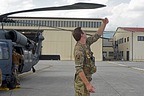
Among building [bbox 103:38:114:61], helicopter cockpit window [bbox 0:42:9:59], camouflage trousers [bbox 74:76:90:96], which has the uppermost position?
helicopter cockpit window [bbox 0:42:9:59]

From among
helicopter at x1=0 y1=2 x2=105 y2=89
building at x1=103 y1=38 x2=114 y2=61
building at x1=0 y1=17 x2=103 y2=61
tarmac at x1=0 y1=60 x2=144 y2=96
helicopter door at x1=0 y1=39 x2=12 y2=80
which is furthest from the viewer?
building at x1=103 y1=38 x2=114 y2=61

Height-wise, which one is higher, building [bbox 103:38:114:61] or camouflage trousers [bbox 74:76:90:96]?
camouflage trousers [bbox 74:76:90:96]

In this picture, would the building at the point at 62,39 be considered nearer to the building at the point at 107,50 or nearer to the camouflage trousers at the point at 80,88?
the building at the point at 107,50

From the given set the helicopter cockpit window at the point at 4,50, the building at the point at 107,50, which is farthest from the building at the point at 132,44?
the helicopter cockpit window at the point at 4,50

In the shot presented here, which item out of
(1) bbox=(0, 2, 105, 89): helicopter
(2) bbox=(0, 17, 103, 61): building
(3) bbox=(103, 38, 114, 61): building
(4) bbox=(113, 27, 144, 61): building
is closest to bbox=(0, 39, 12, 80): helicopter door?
(1) bbox=(0, 2, 105, 89): helicopter

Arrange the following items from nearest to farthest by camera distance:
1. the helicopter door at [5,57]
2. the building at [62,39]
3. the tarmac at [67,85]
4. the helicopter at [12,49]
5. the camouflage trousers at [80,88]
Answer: the camouflage trousers at [80,88]
the helicopter at [12,49]
the tarmac at [67,85]
the helicopter door at [5,57]
the building at [62,39]

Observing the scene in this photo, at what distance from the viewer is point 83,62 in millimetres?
5023

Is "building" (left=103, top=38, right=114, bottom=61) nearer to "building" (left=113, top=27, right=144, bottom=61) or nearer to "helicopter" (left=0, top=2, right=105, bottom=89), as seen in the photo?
"building" (left=113, top=27, right=144, bottom=61)

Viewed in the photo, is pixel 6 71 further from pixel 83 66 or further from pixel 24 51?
pixel 83 66

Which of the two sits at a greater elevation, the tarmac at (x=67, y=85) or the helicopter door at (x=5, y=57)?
the helicopter door at (x=5, y=57)

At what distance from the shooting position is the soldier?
192 inches

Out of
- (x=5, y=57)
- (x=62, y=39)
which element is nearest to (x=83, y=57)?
(x=5, y=57)

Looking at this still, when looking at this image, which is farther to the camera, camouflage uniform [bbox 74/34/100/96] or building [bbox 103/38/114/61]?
building [bbox 103/38/114/61]

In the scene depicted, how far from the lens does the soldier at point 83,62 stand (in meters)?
4.87
